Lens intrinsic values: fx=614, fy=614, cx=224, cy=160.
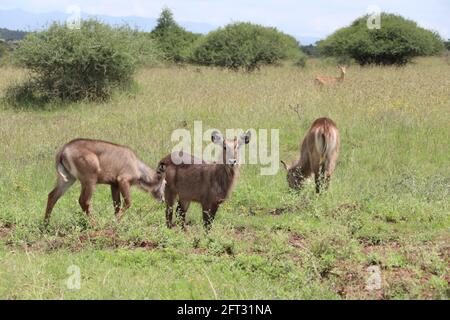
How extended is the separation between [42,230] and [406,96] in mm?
9576

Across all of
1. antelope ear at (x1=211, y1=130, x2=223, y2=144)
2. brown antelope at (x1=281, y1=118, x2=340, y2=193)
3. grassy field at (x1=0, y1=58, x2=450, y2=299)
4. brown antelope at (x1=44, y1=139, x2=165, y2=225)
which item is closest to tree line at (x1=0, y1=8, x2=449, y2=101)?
grassy field at (x1=0, y1=58, x2=450, y2=299)

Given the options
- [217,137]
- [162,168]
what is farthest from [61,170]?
[217,137]

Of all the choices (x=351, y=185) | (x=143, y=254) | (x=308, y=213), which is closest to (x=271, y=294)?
(x=143, y=254)

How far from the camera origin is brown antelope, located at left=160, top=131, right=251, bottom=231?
22.5ft

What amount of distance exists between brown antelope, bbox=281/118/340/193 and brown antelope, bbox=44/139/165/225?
2195mm

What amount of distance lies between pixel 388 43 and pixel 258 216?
78.1ft

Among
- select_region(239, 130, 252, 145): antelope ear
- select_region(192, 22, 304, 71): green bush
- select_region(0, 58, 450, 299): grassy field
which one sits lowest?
select_region(0, 58, 450, 299): grassy field

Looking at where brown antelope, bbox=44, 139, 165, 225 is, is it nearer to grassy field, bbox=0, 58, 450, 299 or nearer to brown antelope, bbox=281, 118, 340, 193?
grassy field, bbox=0, 58, 450, 299

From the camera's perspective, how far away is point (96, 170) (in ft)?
23.2

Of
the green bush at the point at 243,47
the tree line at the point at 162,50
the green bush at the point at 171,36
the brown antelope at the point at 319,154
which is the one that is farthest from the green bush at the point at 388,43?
the brown antelope at the point at 319,154

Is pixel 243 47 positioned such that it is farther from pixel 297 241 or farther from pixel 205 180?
pixel 297 241

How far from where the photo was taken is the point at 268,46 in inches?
1103
